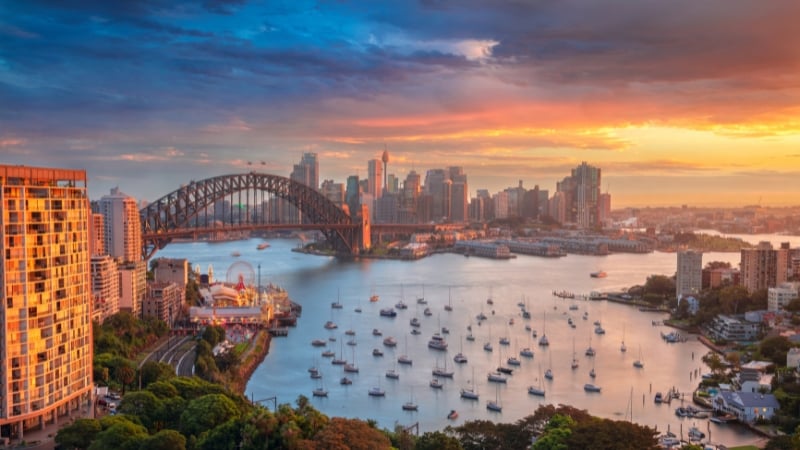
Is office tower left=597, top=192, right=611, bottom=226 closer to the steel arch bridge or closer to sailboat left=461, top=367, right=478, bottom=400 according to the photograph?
the steel arch bridge

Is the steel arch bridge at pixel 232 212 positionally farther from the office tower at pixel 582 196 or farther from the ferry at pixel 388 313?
the office tower at pixel 582 196

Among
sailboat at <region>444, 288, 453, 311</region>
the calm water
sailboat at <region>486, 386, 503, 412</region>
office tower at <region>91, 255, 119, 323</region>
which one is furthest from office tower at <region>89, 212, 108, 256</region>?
sailboat at <region>486, 386, 503, 412</region>

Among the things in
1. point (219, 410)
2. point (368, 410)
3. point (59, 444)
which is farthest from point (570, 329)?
point (59, 444)

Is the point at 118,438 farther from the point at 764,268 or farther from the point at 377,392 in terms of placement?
the point at 764,268

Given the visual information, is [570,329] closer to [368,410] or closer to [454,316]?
[454,316]

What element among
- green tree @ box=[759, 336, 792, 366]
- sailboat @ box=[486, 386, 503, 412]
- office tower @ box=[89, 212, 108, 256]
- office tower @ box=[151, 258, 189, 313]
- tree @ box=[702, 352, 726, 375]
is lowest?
sailboat @ box=[486, 386, 503, 412]

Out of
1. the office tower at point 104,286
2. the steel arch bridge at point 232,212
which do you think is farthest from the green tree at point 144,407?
the steel arch bridge at point 232,212
